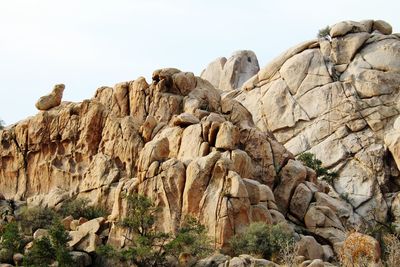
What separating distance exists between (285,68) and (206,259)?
38.3 m

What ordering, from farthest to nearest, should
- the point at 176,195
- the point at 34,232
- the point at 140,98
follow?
the point at 140,98
the point at 34,232
the point at 176,195

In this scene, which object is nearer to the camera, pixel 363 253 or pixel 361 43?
pixel 363 253

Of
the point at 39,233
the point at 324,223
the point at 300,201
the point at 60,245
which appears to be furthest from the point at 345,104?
the point at 60,245

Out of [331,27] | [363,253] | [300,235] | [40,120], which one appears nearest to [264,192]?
[300,235]

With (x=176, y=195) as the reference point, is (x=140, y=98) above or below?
above

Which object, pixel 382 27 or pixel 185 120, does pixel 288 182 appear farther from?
pixel 382 27

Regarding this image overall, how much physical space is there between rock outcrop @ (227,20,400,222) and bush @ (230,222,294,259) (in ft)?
71.5

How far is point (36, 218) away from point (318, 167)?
86.2 feet

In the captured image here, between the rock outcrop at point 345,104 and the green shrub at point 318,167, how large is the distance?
747 mm

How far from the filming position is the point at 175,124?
5441 centimetres

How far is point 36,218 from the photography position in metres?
54.2

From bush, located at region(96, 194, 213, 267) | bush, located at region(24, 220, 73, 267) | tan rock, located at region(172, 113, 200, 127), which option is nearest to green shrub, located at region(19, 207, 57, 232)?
bush, located at region(24, 220, 73, 267)

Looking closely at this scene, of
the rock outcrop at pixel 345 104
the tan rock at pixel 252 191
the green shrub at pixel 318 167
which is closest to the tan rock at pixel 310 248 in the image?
the tan rock at pixel 252 191

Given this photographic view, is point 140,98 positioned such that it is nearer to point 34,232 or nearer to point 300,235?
point 34,232
